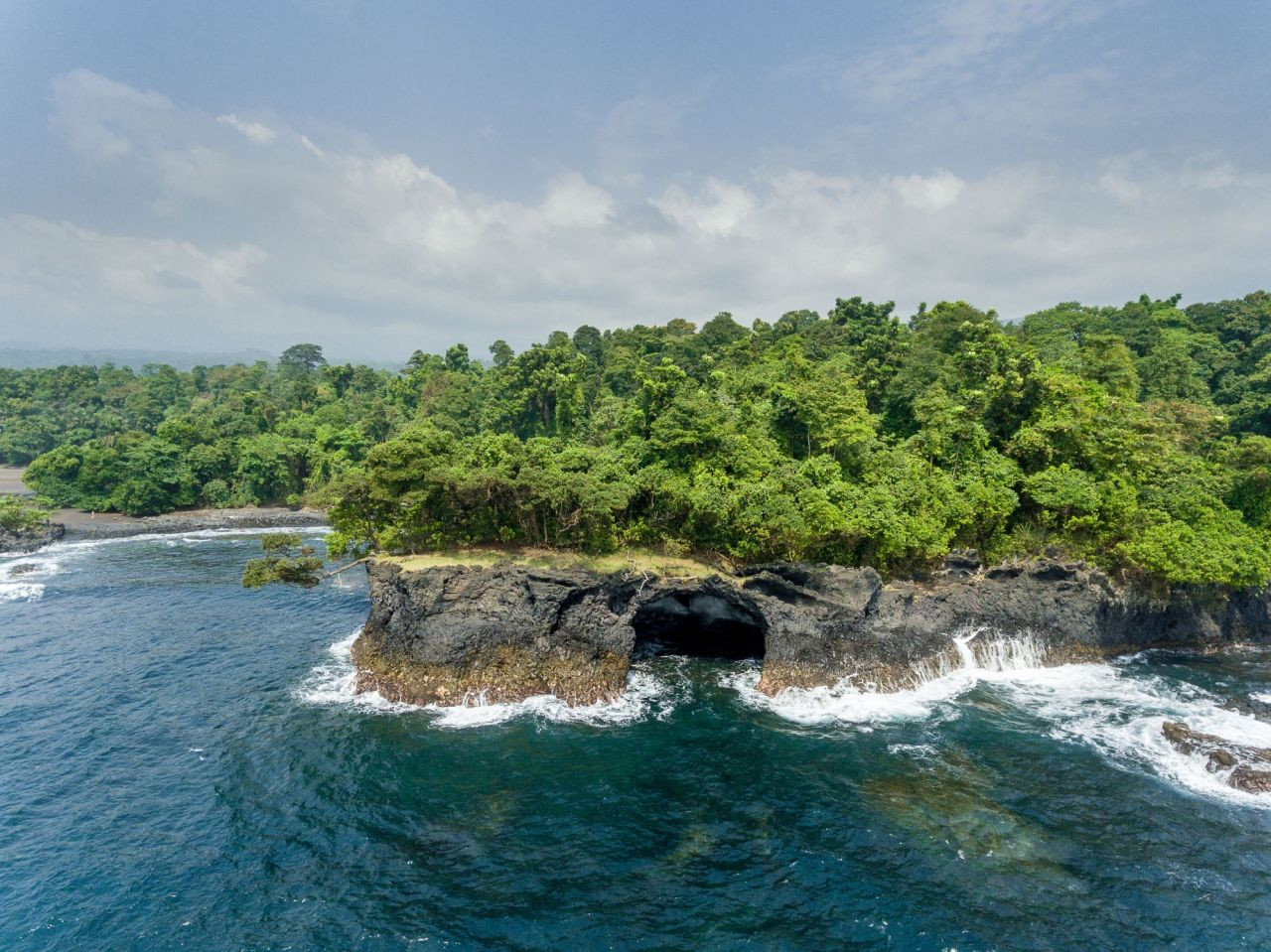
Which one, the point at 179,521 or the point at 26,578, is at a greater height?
the point at 179,521

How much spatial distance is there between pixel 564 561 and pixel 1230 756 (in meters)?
29.0

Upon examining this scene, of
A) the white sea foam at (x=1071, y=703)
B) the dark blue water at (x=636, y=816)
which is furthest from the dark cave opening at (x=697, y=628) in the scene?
the white sea foam at (x=1071, y=703)

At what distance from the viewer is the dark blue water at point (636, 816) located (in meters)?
17.3

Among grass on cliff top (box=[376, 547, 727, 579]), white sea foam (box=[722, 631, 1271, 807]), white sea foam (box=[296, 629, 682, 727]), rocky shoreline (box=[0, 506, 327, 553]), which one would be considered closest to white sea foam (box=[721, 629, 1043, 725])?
white sea foam (box=[722, 631, 1271, 807])

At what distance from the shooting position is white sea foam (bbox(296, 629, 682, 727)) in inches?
1091

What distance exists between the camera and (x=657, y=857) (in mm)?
19781

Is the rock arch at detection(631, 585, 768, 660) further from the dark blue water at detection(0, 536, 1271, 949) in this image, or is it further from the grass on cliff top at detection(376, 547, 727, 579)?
the dark blue water at detection(0, 536, 1271, 949)

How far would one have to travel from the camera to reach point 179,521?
7231 centimetres

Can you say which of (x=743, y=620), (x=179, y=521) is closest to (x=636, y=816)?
(x=743, y=620)

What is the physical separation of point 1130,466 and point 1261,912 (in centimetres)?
2540

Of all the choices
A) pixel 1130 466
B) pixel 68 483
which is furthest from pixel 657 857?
pixel 68 483

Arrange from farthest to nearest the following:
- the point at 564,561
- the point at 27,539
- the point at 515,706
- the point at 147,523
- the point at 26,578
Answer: the point at 147,523 → the point at 27,539 → the point at 26,578 → the point at 564,561 → the point at 515,706

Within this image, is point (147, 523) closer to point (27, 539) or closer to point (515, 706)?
point (27, 539)

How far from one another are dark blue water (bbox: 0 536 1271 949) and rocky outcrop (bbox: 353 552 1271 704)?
5.08 ft
